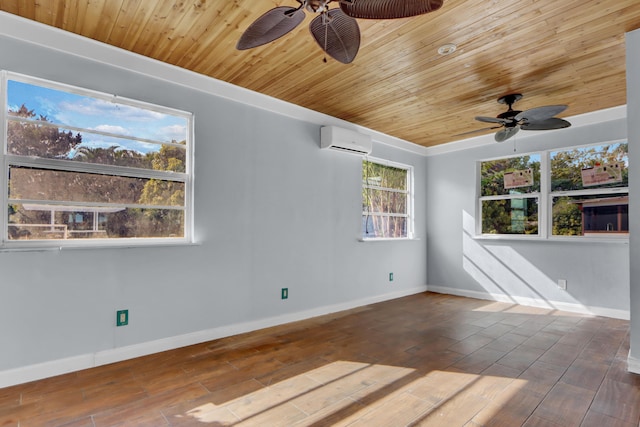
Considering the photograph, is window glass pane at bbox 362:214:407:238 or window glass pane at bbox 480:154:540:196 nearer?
window glass pane at bbox 480:154:540:196

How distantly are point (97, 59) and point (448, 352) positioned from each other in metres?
3.89

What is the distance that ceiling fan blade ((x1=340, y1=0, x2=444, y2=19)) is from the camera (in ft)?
5.08

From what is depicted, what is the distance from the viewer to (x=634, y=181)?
263 centimetres

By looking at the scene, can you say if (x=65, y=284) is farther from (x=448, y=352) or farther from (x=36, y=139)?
(x=448, y=352)

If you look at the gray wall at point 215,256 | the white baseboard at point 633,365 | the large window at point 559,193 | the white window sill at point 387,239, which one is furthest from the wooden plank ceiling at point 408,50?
the white baseboard at point 633,365

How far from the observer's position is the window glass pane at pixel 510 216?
4926 millimetres

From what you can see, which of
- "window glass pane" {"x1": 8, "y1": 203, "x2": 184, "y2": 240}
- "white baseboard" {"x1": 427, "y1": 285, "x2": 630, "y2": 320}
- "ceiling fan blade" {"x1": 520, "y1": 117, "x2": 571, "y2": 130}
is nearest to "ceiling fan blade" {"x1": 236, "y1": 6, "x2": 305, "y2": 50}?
"window glass pane" {"x1": 8, "y1": 203, "x2": 184, "y2": 240}

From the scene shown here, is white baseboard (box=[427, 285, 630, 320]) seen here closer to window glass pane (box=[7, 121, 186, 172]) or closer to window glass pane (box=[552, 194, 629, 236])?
window glass pane (box=[552, 194, 629, 236])

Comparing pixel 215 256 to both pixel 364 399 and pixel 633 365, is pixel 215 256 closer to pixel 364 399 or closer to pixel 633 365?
pixel 364 399

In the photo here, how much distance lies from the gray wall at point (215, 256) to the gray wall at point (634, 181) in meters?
2.89

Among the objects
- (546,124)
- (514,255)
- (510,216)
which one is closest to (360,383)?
(546,124)

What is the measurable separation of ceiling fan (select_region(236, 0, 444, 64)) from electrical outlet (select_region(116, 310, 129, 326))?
7.55ft

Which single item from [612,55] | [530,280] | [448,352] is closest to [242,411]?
[448,352]

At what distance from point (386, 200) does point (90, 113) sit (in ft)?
13.2
